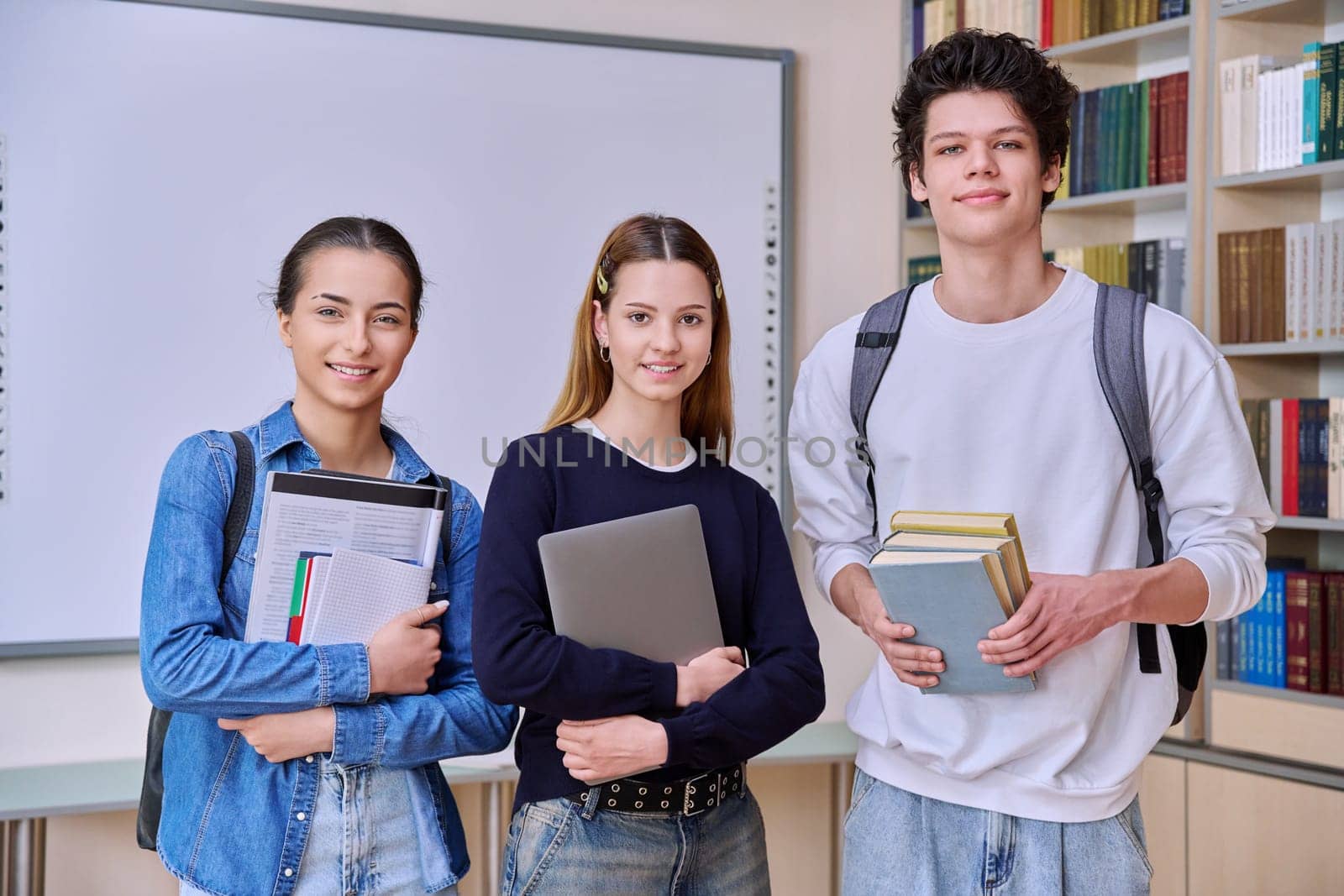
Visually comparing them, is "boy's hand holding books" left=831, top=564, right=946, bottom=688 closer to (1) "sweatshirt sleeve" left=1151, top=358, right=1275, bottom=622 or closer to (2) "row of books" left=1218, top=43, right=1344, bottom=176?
(1) "sweatshirt sleeve" left=1151, top=358, right=1275, bottom=622

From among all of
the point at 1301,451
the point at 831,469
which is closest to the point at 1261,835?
the point at 1301,451

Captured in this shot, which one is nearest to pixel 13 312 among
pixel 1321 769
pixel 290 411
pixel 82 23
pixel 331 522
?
pixel 82 23

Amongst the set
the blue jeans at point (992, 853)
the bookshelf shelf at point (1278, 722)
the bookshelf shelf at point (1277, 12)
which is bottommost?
the bookshelf shelf at point (1278, 722)

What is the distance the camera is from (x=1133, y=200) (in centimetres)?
301

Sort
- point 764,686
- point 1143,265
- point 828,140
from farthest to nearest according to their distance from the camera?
point 828,140 < point 1143,265 < point 764,686

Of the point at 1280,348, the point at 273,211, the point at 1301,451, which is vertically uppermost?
the point at 273,211

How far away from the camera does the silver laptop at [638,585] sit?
1.37 m

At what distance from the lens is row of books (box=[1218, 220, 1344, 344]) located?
266 centimetres

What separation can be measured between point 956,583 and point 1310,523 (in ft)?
5.79

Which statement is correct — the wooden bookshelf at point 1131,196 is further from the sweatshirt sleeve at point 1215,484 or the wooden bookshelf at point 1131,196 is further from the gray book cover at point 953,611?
the gray book cover at point 953,611

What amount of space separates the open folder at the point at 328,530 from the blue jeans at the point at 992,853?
0.67m

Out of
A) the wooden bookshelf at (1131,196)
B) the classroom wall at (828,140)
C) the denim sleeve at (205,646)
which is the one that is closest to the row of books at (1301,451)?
the wooden bookshelf at (1131,196)

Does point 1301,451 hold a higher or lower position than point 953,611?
higher

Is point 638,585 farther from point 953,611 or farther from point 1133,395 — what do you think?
point 1133,395
